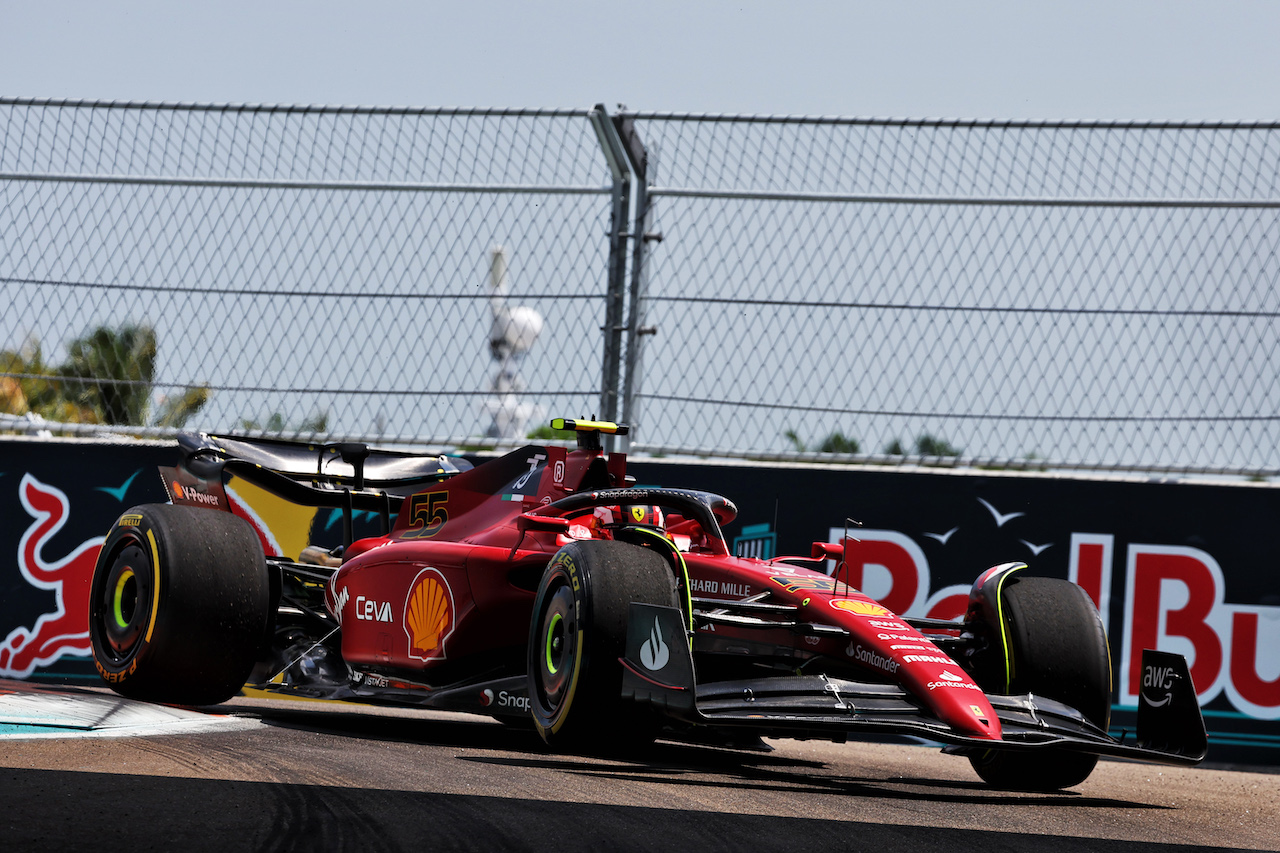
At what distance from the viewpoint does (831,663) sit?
4.98 metres

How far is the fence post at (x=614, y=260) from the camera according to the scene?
285 inches

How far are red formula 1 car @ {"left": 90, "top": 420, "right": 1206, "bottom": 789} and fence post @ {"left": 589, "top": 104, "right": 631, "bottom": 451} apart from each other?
1.00 metres

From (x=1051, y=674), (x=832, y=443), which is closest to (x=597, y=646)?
(x=1051, y=674)

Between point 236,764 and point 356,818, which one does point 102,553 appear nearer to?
point 236,764

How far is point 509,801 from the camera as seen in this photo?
11.8 ft

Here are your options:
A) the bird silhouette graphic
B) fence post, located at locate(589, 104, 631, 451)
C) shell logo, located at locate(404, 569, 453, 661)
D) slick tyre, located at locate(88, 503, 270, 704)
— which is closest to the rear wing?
slick tyre, located at locate(88, 503, 270, 704)

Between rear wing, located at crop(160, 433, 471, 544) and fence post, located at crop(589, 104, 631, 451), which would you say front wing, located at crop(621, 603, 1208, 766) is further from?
fence post, located at crop(589, 104, 631, 451)

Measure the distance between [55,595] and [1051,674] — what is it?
5201 millimetres

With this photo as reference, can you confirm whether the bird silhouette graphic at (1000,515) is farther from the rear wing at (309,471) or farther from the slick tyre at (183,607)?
the slick tyre at (183,607)

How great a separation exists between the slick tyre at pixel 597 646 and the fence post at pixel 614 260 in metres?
2.43

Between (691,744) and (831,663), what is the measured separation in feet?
4.39

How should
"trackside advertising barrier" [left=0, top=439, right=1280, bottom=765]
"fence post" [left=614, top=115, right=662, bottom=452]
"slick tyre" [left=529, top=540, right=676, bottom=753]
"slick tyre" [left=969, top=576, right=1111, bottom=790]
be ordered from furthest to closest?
1. "fence post" [left=614, top=115, right=662, bottom=452]
2. "trackside advertising barrier" [left=0, top=439, right=1280, bottom=765]
3. "slick tyre" [left=969, top=576, right=1111, bottom=790]
4. "slick tyre" [left=529, top=540, right=676, bottom=753]

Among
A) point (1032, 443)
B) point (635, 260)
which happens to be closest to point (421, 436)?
point (635, 260)

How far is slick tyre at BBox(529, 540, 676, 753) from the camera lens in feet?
14.9
